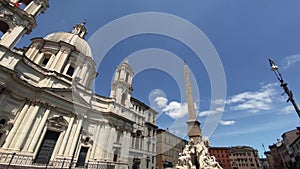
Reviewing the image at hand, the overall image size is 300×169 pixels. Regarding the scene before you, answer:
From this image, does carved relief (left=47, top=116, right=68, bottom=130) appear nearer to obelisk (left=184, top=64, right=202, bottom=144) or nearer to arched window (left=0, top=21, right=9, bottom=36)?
arched window (left=0, top=21, right=9, bottom=36)

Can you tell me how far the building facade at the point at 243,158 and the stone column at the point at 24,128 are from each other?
73.3 metres

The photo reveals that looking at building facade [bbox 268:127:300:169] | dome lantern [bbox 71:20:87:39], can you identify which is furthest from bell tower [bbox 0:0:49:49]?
building facade [bbox 268:127:300:169]

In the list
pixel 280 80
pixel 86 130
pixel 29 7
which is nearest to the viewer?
pixel 280 80

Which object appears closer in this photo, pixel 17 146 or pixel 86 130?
pixel 17 146

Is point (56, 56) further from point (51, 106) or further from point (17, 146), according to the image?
point (17, 146)

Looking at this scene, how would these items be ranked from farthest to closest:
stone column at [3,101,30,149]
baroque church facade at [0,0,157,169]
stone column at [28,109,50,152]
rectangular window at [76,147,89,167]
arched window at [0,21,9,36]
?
rectangular window at [76,147,89,167]
arched window at [0,21,9,36]
stone column at [28,109,50,152]
baroque church facade at [0,0,157,169]
stone column at [3,101,30,149]

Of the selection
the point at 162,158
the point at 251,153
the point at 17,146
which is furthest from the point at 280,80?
the point at 251,153

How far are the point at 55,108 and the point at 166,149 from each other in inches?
1132

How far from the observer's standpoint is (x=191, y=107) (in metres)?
17.2

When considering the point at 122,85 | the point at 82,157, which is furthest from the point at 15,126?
the point at 122,85

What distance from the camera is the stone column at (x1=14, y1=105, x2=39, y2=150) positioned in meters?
14.2

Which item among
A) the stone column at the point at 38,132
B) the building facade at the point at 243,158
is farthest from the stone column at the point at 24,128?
the building facade at the point at 243,158

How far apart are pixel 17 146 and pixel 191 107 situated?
18.6m

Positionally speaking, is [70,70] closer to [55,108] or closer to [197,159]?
[55,108]
